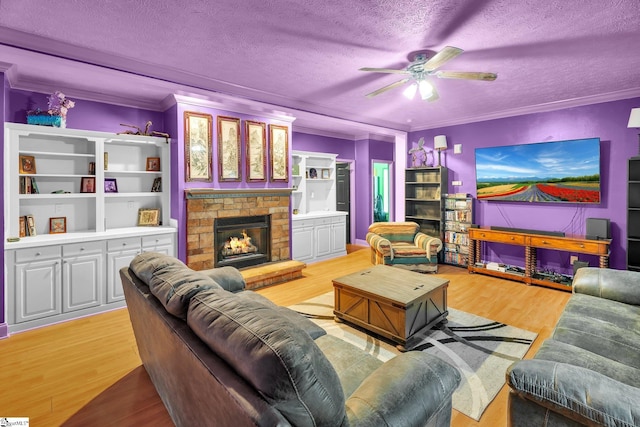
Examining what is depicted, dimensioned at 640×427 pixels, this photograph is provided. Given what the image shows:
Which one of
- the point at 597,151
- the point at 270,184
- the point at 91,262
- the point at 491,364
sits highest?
the point at 597,151

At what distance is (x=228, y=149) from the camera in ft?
14.8

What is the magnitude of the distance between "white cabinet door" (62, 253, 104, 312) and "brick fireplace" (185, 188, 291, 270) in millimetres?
989

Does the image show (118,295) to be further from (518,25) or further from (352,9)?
(518,25)

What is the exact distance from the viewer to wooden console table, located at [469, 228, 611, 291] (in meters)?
4.17

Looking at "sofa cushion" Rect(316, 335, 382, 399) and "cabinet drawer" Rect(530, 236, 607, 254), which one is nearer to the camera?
"sofa cushion" Rect(316, 335, 382, 399)

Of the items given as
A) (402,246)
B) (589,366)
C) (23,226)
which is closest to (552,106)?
(402,246)

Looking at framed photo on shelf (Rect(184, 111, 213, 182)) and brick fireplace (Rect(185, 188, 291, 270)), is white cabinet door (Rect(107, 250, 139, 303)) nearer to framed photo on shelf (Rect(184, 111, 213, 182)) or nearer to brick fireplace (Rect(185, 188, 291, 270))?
brick fireplace (Rect(185, 188, 291, 270))

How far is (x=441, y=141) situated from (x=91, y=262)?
215 inches

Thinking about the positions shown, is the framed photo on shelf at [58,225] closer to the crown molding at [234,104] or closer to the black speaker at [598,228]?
the crown molding at [234,104]

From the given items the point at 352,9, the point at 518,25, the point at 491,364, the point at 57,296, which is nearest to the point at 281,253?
the point at 57,296

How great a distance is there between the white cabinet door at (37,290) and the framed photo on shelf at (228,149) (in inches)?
82.1

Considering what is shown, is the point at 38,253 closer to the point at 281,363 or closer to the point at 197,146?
the point at 197,146

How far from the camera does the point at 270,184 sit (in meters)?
5.04

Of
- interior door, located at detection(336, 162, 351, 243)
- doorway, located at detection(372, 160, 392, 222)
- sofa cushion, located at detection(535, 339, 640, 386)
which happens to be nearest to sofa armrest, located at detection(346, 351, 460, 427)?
sofa cushion, located at detection(535, 339, 640, 386)
